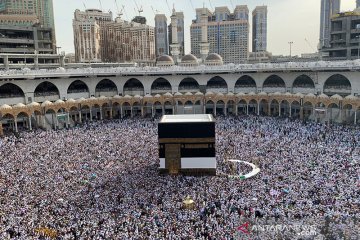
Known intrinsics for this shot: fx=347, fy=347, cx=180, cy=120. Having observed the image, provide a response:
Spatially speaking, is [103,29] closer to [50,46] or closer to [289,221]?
[50,46]

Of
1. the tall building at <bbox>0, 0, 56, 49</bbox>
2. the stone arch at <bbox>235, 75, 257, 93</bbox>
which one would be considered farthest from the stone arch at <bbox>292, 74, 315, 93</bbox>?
the tall building at <bbox>0, 0, 56, 49</bbox>

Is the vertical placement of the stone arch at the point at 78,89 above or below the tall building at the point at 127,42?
below

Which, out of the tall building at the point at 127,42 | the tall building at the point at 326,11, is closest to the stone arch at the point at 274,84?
the tall building at the point at 127,42

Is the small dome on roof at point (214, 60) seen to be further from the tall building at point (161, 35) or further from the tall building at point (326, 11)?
the tall building at point (161, 35)

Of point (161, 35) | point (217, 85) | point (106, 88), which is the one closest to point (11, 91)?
point (106, 88)

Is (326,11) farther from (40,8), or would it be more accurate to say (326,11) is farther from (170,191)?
(170,191)

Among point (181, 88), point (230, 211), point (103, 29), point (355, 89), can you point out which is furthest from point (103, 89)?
point (103, 29)
